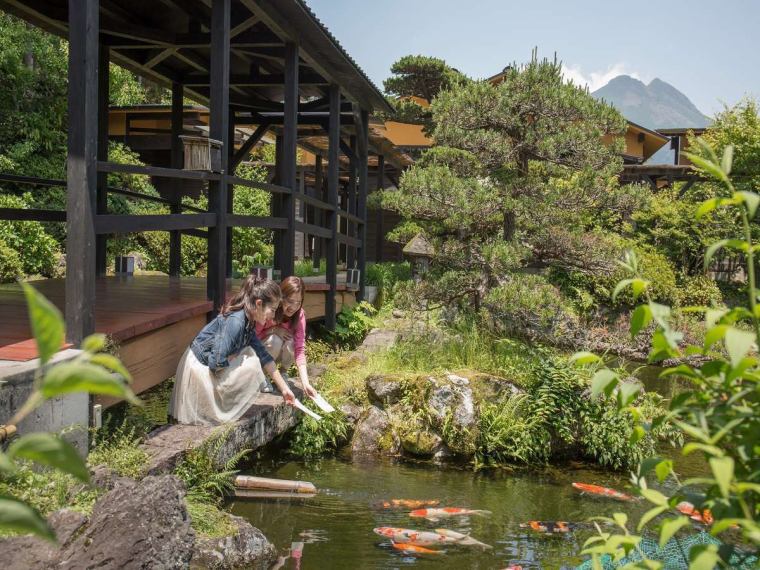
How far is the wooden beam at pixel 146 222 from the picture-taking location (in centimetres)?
500

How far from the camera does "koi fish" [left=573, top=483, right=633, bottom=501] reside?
21.7 feet

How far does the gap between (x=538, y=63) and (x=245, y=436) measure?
572 cm

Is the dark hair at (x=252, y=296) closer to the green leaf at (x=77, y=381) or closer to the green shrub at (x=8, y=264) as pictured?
the green leaf at (x=77, y=381)

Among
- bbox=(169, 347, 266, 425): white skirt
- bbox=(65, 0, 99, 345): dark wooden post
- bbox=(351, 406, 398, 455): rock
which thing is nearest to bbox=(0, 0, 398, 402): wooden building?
bbox=(65, 0, 99, 345): dark wooden post

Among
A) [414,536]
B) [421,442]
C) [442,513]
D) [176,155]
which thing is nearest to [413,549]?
[414,536]

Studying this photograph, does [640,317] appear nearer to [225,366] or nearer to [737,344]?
[737,344]

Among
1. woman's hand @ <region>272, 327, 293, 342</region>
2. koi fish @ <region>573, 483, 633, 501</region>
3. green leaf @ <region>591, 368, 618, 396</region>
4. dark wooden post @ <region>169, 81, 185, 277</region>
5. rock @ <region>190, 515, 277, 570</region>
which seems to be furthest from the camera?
dark wooden post @ <region>169, 81, 185, 277</region>

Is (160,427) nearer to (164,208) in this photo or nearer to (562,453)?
(562,453)

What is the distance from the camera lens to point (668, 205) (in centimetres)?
1950

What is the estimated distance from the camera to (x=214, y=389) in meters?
5.80

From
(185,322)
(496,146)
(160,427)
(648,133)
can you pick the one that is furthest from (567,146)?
(648,133)

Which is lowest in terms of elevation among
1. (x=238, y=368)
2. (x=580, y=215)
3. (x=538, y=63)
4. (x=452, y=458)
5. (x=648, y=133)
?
(x=452, y=458)

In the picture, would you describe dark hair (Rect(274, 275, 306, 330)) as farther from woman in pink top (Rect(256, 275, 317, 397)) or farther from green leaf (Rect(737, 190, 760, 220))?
green leaf (Rect(737, 190, 760, 220))

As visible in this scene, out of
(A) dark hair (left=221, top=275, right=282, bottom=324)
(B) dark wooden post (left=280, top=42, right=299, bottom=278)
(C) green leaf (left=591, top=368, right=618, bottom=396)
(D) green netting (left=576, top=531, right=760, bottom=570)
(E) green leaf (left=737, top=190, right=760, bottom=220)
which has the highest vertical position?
(B) dark wooden post (left=280, top=42, right=299, bottom=278)
